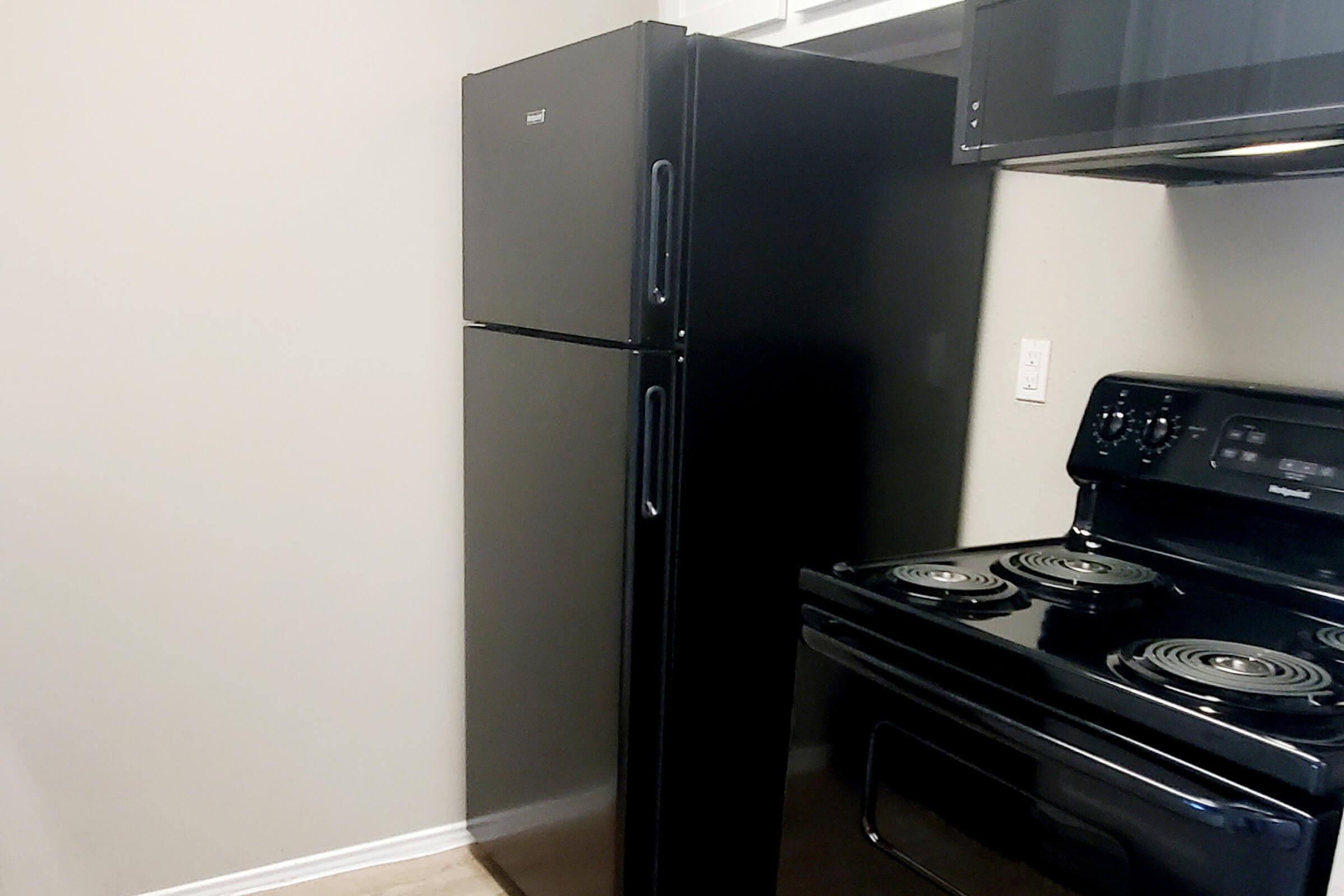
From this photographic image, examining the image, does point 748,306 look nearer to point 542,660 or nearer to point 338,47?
point 542,660

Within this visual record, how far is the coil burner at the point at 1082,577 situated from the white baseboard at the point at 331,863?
151 centimetres

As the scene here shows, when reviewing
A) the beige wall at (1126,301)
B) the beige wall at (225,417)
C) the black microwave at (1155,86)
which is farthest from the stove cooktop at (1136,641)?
the beige wall at (225,417)

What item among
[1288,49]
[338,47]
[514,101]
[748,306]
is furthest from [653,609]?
[338,47]

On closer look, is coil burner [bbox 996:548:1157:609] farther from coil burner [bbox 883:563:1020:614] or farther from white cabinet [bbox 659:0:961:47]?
white cabinet [bbox 659:0:961:47]

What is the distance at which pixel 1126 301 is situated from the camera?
1598 mm

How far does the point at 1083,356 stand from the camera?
Answer: 5.48ft

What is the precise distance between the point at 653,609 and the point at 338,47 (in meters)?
1.23

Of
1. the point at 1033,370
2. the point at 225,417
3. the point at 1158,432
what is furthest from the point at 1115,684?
the point at 225,417

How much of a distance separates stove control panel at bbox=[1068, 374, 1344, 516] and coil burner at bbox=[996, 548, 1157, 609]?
140 millimetres

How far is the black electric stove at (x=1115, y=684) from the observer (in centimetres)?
87

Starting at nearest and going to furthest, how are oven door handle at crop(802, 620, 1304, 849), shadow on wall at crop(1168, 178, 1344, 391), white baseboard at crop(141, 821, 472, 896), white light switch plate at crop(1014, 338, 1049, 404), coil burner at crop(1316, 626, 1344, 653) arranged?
oven door handle at crop(802, 620, 1304, 849) < coil burner at crop(1316, 626, 1344, 653) < shadow on wall at crop(1168, 178, 1344, 391) < white light switch plate at crop(1014, 338, 1049, 404) < white baseboard at crop(141, 821, 472, 896)

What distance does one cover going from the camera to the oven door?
86 centimetres

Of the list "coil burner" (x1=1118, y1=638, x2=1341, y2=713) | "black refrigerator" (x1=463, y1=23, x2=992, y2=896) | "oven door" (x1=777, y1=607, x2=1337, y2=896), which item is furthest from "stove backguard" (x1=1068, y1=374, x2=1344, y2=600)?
"oven door" (x1=777, y1=607, x2=1337, y2=896)

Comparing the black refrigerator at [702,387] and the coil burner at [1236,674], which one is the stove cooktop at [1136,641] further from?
the black refrigerator at [702,387]
